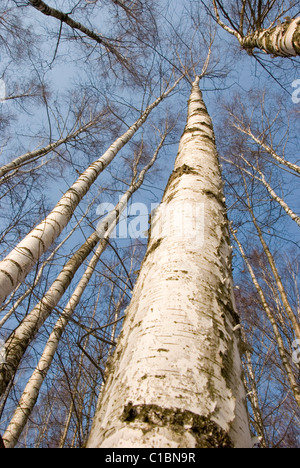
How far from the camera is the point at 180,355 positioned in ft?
2.00

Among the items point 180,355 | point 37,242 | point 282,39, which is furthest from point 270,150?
point 180,355

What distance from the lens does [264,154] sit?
7.20 m

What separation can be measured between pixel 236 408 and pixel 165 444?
0.69 ft

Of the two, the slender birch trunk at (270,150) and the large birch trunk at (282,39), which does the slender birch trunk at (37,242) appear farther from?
the slender birch trunk at (270,150)

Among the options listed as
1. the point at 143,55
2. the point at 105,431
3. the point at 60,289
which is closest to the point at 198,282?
the point at 105,431

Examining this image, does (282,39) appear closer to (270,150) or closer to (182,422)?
(182,422)

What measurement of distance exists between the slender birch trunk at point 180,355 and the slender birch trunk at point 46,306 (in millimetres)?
564

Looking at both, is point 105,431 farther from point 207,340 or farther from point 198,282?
point 198,282

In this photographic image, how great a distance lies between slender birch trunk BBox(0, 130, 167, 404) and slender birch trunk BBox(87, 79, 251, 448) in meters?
0.56

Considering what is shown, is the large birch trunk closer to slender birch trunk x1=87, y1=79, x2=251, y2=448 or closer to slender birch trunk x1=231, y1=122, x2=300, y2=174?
slender birch trunk x1=87, y1=79, x2=251, y2=448

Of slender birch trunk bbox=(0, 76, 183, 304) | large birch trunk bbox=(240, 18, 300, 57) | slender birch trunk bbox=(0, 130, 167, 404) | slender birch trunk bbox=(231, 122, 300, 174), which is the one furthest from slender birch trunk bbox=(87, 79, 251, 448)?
slender birch trunk bbox=(231, 122, 300, 174)

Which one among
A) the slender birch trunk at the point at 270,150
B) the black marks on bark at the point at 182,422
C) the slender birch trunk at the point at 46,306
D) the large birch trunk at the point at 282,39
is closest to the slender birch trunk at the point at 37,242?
the slender birch trunk at the point at 46,306

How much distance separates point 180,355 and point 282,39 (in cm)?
278
